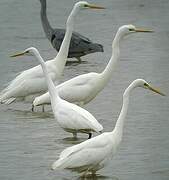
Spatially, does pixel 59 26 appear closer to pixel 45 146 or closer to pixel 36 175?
pixel 45 146

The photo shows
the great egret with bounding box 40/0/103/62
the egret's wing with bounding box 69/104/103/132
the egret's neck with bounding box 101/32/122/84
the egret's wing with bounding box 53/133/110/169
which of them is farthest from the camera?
the great egret with bounding box 40/0/103/62

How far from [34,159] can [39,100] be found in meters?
1.95

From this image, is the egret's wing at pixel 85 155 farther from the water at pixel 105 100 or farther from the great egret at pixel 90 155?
the water at pixel 105 100

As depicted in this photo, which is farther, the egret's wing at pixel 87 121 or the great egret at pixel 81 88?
the great egret at pixel 81 88

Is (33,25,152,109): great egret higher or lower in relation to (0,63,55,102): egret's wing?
higher

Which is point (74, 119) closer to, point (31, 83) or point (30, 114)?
point (30, 114)

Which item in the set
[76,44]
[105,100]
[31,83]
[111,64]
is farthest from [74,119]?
[76,44]

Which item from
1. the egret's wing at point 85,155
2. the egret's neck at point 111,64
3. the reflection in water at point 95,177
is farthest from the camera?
the egret's neck at point 111,64

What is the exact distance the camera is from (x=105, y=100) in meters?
13.6

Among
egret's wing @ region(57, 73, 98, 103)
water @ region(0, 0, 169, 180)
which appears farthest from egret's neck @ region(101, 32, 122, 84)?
water @ region(0, 0, 169, 180)

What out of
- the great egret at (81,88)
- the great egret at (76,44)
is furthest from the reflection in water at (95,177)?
the great egret at (76,44)

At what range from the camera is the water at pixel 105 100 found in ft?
33.4

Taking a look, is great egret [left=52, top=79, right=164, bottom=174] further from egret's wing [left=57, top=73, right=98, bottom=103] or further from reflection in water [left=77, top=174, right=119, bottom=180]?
egret's wing [left=57, top=73, right=98, bottom=103]

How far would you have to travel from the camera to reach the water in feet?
33.4
